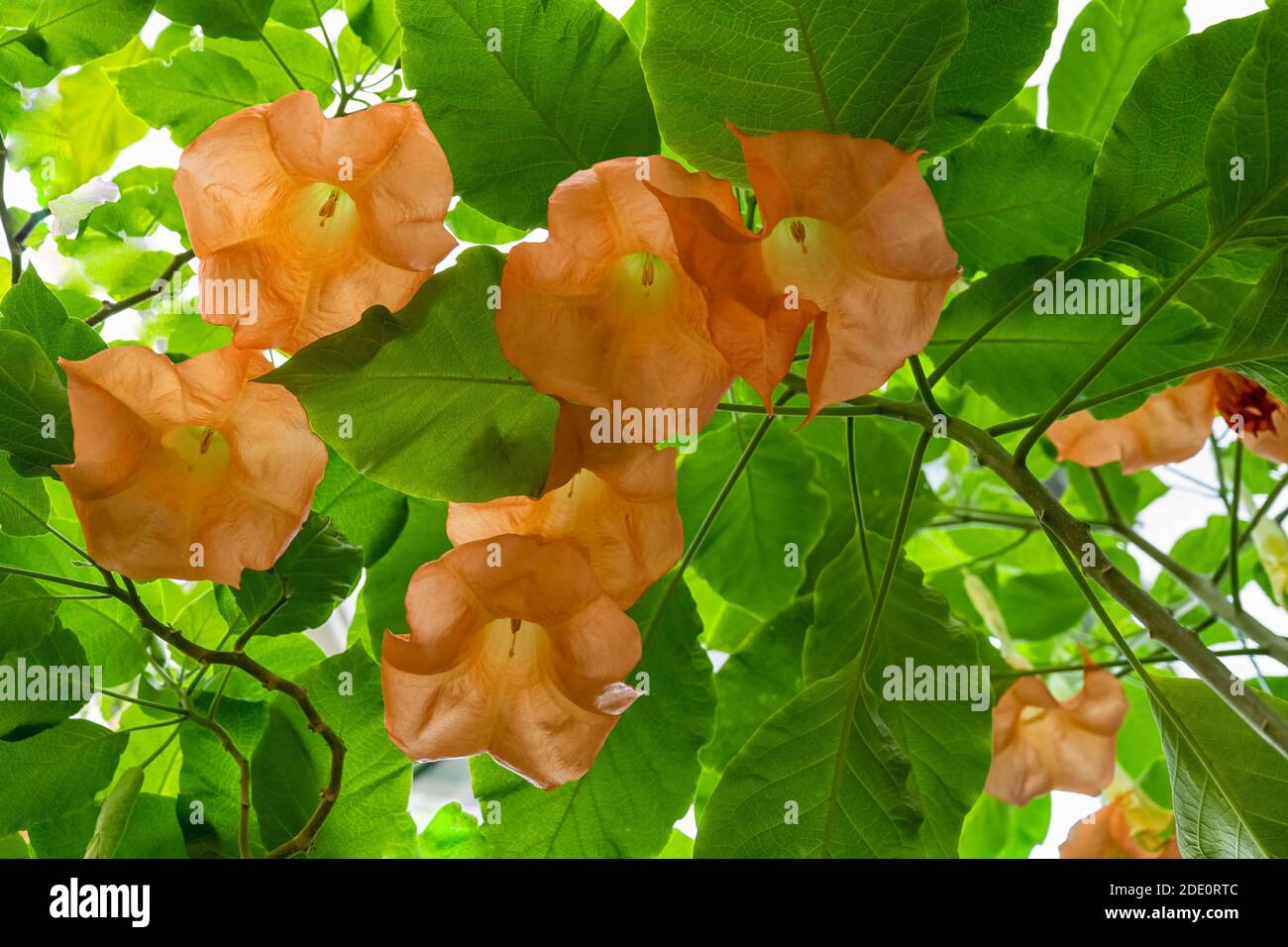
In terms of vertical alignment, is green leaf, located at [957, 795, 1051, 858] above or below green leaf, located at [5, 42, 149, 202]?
below

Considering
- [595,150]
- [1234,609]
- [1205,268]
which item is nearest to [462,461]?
[595,150]

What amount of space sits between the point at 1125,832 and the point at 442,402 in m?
0.81

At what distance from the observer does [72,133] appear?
79cm

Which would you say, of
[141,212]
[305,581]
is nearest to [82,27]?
[141,212]

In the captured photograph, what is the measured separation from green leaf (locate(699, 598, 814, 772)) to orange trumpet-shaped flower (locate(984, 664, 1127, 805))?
0.55 ft

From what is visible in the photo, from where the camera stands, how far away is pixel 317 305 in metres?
0.45

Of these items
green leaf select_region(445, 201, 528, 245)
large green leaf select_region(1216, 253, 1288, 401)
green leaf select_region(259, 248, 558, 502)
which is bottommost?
green leaf select_region(259, 248, 558, 502)

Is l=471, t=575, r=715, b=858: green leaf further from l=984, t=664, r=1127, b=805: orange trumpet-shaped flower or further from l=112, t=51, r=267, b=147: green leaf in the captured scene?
l=112, t=51, r=267, b=147: green leaf

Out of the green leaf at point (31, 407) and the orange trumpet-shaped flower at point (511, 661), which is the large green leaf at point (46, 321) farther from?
the orange trumpet-shaped flower at point (511, 661)

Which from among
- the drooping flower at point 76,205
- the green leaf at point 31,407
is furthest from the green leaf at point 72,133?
the green leaf at point 31,407

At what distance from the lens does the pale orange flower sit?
96 cm

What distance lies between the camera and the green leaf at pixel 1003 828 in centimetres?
97

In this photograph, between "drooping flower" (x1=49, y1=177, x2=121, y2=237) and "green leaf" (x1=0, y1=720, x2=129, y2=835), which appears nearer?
"green leaf" (x1=0, y1=720, x2=129, y2=835)

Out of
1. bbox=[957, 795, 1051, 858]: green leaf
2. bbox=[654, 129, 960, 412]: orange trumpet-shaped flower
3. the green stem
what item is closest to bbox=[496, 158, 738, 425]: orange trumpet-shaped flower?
bbox=[654, 129, 960, 412]: orange trumpet-shaped flower
